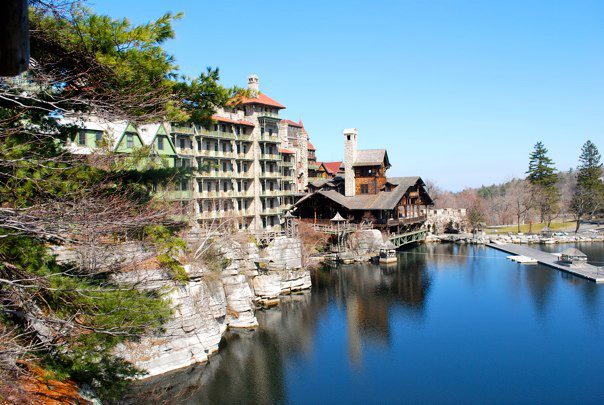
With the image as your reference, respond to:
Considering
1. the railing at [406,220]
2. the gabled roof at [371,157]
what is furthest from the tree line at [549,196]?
the gabled roof at [371,157]

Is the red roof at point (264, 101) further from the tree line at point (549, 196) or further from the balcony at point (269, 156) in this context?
the tree line at point (549, 196)

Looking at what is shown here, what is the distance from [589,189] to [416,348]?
68.1m

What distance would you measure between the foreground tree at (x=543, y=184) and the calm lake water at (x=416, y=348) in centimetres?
3658

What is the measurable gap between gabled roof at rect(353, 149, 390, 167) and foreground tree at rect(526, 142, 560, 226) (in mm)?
32014

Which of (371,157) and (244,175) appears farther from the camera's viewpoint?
(371,157)

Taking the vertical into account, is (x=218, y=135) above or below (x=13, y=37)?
above

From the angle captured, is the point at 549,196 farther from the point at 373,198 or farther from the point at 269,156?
the point at 269,156

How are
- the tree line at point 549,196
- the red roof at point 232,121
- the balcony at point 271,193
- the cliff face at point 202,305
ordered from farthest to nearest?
the tree line at point 549,196 → the balcony at point 271,193 → the red roof at point 232,121 → the cliff face at point 202,305

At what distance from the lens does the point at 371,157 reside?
2429 inches

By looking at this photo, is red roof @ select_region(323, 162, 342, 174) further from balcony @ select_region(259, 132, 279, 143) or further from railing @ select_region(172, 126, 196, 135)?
railing @ select_region(172, 126, 196, 135)

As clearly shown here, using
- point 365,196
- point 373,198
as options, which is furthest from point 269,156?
point 373,198

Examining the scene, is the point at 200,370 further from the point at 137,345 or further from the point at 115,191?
the point at 115,191

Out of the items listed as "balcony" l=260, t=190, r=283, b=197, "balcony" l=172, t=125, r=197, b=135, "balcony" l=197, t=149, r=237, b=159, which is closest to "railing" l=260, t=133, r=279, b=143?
"balcony" l=197, t=149, r=237, b=159

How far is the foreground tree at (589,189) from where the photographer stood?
249ft
